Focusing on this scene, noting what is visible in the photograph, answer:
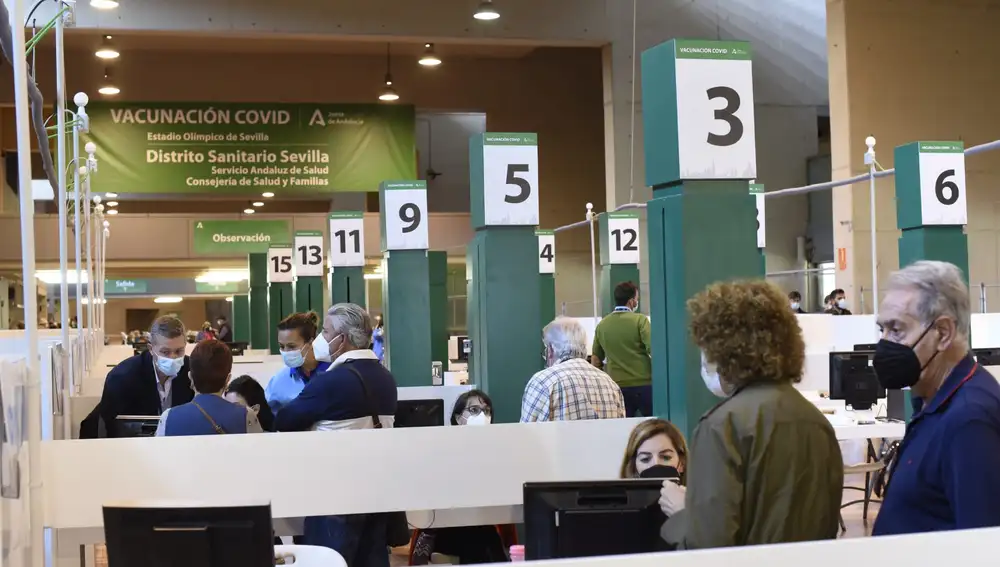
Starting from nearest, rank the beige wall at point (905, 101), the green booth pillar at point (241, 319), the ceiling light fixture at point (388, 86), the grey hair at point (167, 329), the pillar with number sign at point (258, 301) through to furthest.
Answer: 1. the grey hair at point (167, 329)
2. the beige wall at point (905, 101)
3. the pillar with number sign at point (258, 301)
4. the ceiling light fixture at point (388, 86)
5. the green booth pillar at point (241, 319)

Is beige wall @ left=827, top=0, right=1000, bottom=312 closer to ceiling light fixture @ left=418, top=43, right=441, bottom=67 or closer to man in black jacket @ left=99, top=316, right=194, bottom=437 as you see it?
ceiling light fixture @ left=418, top=43, right=441, bottom=67

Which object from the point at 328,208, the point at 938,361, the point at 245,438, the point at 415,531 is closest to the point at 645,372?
the point at 415,531

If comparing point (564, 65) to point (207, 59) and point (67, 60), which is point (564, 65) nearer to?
point (207, 59)

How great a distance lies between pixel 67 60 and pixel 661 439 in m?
15.4

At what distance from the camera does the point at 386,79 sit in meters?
16.5

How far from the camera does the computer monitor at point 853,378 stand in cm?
663

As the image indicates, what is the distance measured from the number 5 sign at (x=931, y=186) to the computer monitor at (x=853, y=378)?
82 centimetres

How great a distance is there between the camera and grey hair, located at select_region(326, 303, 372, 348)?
4.29 metres

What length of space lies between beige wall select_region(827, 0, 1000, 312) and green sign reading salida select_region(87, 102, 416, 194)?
5.77m

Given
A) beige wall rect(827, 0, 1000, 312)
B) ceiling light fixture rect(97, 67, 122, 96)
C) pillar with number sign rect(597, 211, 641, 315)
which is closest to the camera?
pillar with number sign rect(597, 211, 641, 315)

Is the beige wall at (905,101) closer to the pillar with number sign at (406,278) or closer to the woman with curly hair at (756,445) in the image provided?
the pillar with number sign at (406,278)

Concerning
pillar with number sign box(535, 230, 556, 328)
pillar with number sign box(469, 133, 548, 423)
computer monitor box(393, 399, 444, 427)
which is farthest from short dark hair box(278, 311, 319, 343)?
pillar with number sign box(535, 230, 556, 328)

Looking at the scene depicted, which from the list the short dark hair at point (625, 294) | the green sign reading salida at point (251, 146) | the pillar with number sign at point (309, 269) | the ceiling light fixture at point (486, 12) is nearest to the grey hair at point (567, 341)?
the short dark hair at point (625, 294)

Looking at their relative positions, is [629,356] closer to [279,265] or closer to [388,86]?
[279,265]
